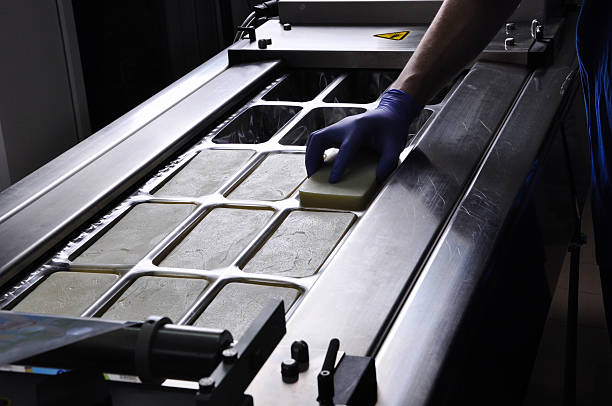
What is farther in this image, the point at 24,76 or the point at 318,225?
the point at 24,76

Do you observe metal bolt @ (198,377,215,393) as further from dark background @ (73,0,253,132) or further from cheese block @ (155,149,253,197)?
dark background @ (73,0,253,132)

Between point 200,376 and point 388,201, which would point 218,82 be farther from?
point 200,376

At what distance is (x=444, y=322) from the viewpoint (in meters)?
1.07

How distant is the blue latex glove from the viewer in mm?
1546

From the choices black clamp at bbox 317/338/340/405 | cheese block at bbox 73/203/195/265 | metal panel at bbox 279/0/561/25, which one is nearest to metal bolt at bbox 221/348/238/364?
black clamp at bbox 317/338/340/405

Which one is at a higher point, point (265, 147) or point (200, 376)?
point (200, 376)

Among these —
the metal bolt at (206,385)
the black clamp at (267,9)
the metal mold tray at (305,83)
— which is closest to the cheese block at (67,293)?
the metal bolt at (206,385)

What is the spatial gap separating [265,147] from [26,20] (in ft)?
5.71

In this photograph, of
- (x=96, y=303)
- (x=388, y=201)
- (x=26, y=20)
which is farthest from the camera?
(x=26, y=20)

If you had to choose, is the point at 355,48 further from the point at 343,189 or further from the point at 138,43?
the point at 138,43

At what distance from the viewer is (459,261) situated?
4.00 ft

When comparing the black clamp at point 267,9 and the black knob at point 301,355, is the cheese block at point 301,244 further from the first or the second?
the black clamp at point 267,9

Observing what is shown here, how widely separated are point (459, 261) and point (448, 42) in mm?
747

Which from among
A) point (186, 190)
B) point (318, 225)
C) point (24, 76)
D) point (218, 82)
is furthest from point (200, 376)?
point (24, 76)
